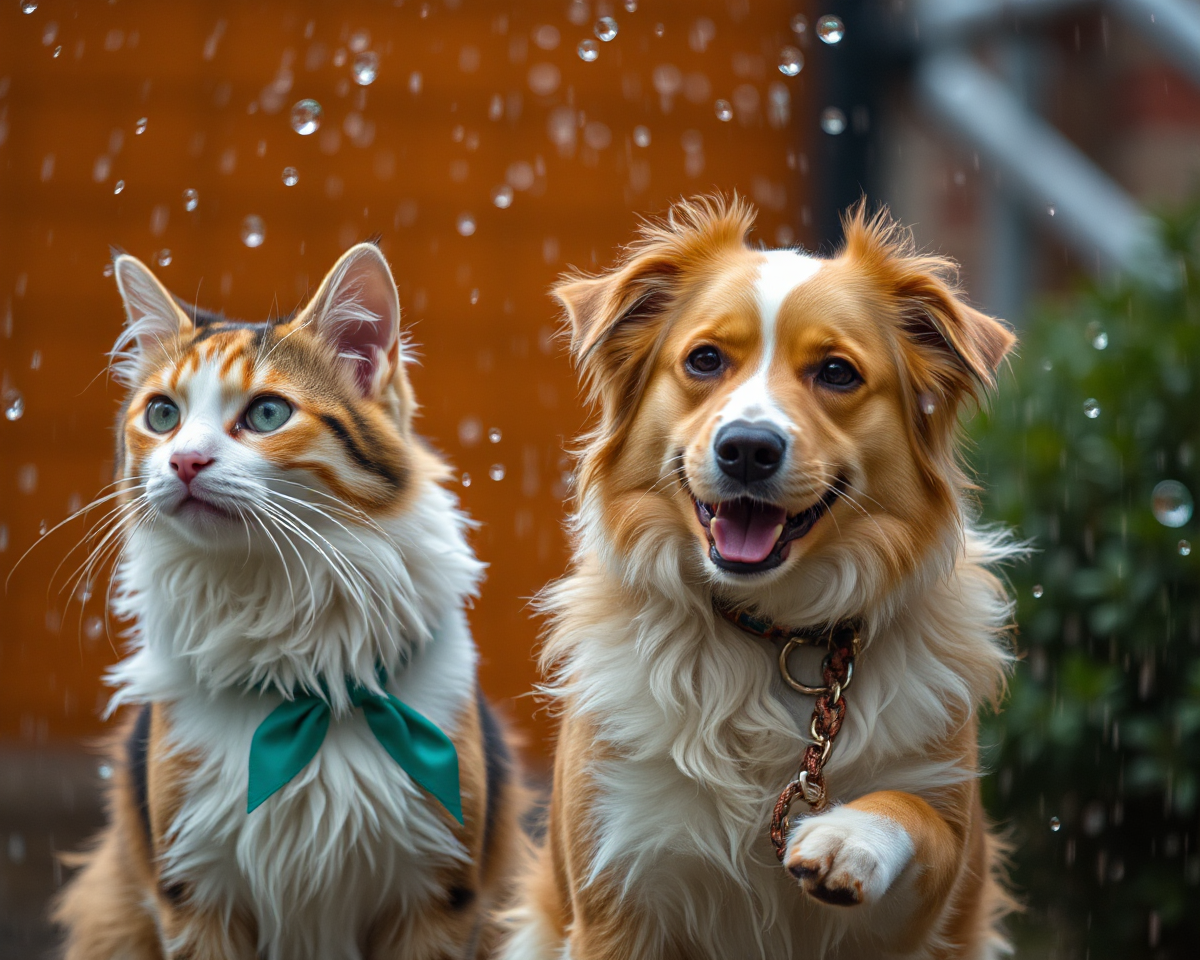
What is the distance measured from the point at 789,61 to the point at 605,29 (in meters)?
1.02

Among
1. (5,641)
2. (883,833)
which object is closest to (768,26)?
(5,641)

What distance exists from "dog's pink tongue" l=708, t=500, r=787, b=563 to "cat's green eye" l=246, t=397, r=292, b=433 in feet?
2.85

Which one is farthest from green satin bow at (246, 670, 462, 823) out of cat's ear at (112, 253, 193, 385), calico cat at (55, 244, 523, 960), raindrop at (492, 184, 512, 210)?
raindrop at (492, 184, 512, 210)

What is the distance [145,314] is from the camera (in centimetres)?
251

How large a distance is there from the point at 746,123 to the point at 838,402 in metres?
4.45

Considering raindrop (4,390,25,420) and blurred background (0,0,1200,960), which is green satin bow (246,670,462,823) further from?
raindrop (4,390,25,420)

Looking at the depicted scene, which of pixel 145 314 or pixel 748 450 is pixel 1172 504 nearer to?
pixel 748 450

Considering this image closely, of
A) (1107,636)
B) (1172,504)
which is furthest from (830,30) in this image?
(1107,636)

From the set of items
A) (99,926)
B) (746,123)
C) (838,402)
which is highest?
(746,123)

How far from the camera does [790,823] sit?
83.2 inches

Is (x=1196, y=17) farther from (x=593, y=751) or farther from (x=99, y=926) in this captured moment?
(x=99, y=926)

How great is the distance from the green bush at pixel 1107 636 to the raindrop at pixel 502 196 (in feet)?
10.3

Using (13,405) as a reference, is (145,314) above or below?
below

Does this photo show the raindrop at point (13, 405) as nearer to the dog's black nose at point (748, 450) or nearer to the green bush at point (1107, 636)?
the green bush at point (1107, 636)
